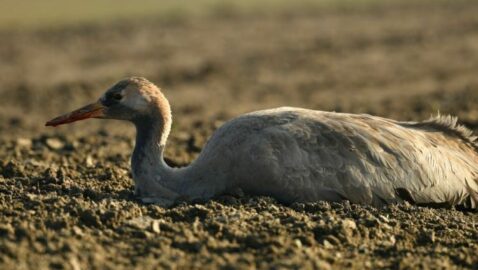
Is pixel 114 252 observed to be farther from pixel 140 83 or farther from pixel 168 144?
pixel 168 144

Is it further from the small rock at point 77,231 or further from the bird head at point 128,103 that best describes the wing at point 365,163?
the small rock at point 77,231

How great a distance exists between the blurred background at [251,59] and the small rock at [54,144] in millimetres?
2225

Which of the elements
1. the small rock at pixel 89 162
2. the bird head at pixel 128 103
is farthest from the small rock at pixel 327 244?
the small rock at pixel 89 162

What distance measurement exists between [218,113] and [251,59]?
6.00 meters

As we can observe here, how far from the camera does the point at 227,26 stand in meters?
24.9

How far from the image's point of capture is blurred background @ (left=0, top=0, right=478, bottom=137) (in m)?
15.1

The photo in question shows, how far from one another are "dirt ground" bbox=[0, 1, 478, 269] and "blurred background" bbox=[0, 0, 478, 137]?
2.4 inches

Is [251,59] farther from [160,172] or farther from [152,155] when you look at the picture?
[160,172]

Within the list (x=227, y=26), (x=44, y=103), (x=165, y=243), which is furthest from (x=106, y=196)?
(x=227, y=26)

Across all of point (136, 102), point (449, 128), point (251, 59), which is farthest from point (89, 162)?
point (251, 59)

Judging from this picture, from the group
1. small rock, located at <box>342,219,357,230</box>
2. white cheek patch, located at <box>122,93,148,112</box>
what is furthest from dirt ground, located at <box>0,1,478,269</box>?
white cheek patch, located at <box>122,93,148,112</box>

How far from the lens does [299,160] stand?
7.35m

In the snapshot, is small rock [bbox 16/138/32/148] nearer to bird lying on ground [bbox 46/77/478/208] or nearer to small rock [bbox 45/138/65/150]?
small rock [bbox 45/138/65/150]

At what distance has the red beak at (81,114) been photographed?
26.1 feet
